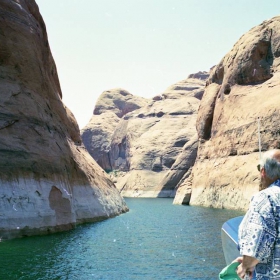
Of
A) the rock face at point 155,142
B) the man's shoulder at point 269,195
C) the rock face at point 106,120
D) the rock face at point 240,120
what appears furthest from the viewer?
the rock face at point 106,120

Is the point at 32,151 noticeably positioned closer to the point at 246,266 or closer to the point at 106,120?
the point at 246,266

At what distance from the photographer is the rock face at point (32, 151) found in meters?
23.1

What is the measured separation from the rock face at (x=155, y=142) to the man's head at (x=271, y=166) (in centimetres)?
8087

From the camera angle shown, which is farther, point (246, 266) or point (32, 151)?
point (32, 151)

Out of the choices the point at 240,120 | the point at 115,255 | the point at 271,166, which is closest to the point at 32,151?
the point at 115,255

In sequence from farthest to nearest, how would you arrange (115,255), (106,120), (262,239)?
(106,120)
(115,255)
(262,239)

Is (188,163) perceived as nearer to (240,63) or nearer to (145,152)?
(145,152)

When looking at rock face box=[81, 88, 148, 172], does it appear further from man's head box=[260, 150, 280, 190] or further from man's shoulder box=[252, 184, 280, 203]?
man's shoulder box=[252, 184, 280, 203]

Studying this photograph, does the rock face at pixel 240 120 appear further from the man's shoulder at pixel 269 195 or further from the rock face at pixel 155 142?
the man's shoulder at pixel 269 195

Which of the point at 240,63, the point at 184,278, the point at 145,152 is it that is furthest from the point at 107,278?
the point at 145,152

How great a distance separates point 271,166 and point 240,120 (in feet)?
157

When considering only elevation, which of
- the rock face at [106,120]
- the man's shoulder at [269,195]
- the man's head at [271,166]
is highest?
the rock face at [106,120]

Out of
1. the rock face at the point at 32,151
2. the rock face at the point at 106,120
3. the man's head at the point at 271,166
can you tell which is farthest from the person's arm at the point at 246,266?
the rock face at the point at 106,120

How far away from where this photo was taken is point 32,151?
25.8m
